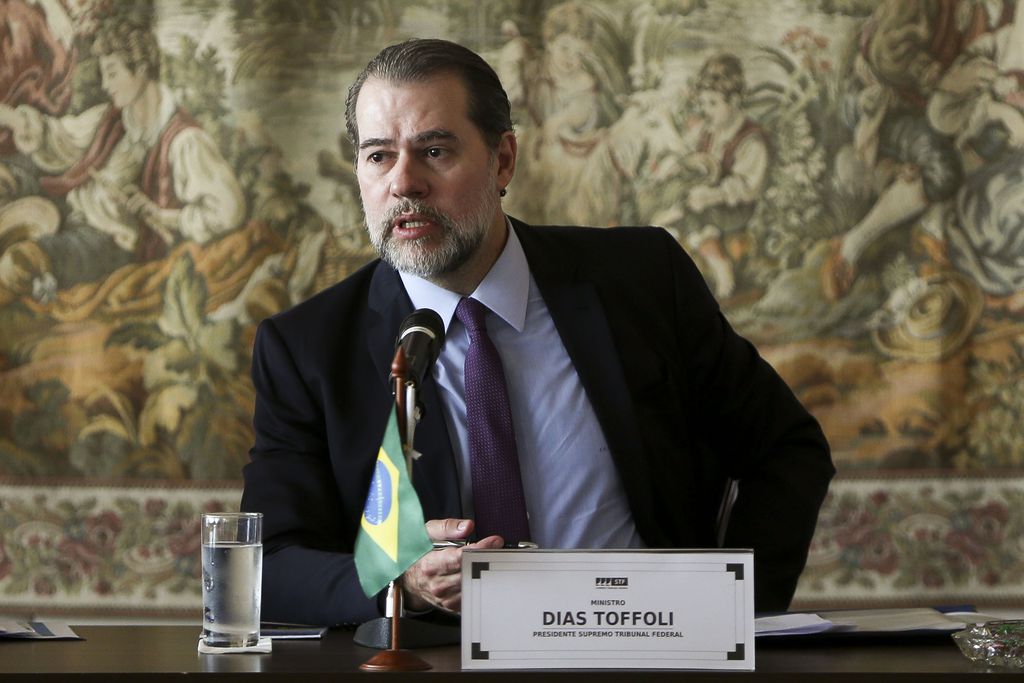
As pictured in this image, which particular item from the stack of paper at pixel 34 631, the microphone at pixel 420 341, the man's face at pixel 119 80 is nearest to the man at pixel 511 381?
the stack of paper at pixel 34 631

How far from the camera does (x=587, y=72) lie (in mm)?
3396

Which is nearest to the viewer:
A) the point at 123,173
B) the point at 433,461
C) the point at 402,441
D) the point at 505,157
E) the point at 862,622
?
the point at 402,441

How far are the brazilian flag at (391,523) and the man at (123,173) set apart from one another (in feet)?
6.76

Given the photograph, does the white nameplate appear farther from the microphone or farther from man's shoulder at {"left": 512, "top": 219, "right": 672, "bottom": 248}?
man's shoulder at {"left": 512, "top": 219, "right": 672, "bottom": 248}

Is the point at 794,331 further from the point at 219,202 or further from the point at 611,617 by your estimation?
the point at 611,617

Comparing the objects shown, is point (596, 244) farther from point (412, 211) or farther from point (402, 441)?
point (402, 441)

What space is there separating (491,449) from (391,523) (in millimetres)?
753

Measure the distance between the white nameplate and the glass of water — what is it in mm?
301

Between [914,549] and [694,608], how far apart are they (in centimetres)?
214

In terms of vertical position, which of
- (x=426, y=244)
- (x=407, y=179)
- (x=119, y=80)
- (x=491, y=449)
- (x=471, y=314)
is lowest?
(x=491, y=449)

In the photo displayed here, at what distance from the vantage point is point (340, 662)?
1.49 meters

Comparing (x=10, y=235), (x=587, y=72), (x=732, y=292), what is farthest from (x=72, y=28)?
(x=732, y=292)

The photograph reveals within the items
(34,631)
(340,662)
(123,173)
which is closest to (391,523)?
(340,662)

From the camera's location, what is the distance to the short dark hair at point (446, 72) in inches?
91.0
